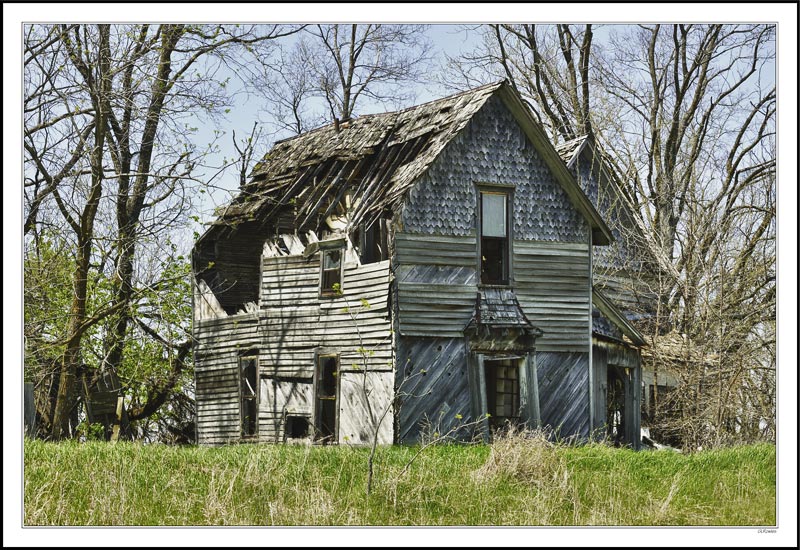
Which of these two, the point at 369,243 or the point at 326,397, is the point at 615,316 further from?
the point at 326,397

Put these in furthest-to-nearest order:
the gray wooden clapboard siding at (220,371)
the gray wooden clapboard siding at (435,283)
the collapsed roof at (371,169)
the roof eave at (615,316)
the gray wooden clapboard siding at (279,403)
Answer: the gray wooden clapboard siding at (220,371)
the roof eave at (615,316)
the gray wooden clapboard siding at (279,403)
the collapsed roof at (371,169)
the gray wooden clapboard siding at (435,283)

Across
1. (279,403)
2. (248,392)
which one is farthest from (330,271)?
(248,392)

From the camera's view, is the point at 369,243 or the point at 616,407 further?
the point at 616,407

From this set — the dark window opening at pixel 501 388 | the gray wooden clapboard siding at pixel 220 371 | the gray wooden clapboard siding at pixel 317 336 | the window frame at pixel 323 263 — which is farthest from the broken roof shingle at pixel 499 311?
the gray wooden clapboard siding at pixel 220 371

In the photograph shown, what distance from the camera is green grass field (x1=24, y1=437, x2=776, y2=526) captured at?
11.5 metres

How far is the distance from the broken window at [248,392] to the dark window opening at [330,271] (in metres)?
2.61

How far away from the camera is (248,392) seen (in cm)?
2142

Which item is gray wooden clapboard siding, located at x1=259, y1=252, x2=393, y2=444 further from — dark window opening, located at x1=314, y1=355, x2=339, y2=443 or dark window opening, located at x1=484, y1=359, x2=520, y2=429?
dark window opening, located at x1=484, y1=359, x2=520, y2=429

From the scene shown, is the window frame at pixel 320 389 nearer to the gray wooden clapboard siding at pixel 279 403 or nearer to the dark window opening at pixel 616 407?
the gray wooden clapboard siding at pixel 279 403

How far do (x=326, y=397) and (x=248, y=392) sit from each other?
2.70 m

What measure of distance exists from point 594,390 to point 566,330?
5.53 feet

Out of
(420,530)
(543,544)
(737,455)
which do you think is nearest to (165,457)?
(420,530)

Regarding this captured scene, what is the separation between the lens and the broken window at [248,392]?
69.8 feet

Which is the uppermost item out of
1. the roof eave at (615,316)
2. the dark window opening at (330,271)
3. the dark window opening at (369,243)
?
the dark window opening at (369,243)
